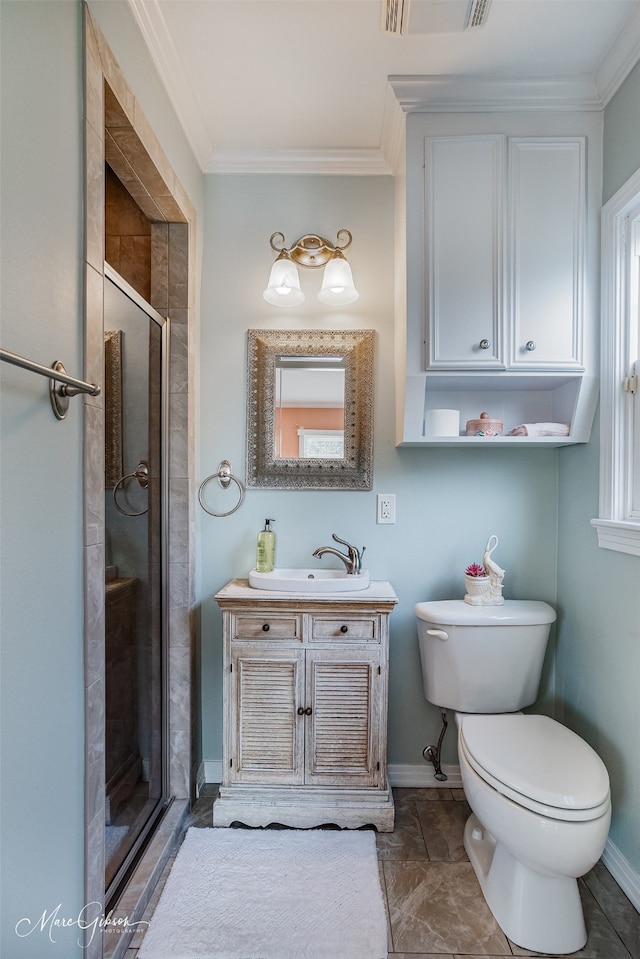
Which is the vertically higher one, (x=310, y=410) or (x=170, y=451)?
(x=310, y=410)

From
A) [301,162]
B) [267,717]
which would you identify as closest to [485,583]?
[267,717]

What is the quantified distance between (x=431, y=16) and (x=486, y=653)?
2.00 meters

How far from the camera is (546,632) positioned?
1871mm

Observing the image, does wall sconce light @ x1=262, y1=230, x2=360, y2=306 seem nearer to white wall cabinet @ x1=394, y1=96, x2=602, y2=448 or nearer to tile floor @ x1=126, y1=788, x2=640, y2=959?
white wall cabinet @ x1=394, y1=96, x2=602, y2=448

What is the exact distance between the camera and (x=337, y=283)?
1966mm

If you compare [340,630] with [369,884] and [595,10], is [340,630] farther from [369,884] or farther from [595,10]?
[595,10]

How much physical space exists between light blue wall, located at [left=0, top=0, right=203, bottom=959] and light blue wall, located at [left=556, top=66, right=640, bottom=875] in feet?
5.04

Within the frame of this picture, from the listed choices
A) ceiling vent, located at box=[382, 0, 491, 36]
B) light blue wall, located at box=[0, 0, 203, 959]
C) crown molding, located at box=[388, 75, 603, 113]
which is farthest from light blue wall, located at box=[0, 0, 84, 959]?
crown molding, located at box=[388, 75, 603, 113]

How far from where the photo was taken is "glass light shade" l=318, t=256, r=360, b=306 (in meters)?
1.97

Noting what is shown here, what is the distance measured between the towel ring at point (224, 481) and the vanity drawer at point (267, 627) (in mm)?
483

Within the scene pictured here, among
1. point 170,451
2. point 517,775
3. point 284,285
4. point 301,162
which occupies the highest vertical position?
point 301,162

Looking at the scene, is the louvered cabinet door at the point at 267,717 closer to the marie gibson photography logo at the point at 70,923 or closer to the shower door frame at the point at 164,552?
the shower door frame at the point at 164,552

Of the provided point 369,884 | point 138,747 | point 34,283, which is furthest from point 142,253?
point 369,884

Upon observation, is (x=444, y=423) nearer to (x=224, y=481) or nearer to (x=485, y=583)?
(x=485, y=583)
